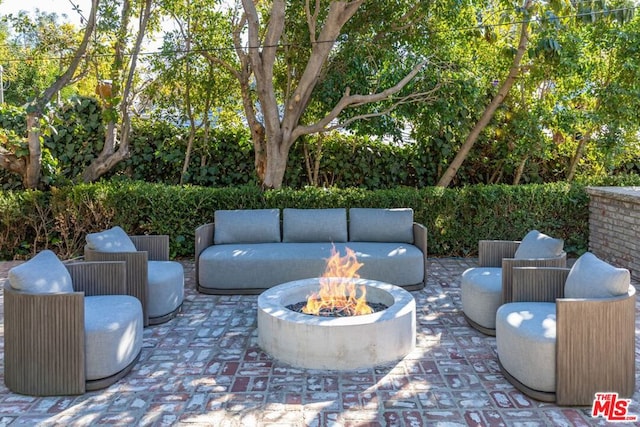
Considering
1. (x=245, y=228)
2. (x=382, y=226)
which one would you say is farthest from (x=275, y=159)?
(x=382, y=226)

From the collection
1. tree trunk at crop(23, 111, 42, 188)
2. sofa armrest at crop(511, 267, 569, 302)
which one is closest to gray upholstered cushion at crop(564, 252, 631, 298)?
sofa armrest at crop(511, 267, 569, 302)

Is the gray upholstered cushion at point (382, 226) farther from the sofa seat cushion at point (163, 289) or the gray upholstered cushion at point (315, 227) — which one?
the sofa seat cushion at point (163, 289)

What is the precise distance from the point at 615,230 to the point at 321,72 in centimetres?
456

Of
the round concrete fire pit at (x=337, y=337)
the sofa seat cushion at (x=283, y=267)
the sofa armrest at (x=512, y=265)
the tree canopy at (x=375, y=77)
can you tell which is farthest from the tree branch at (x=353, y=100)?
the round concrete fire pit at (x=337, y=337)

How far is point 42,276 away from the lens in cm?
395

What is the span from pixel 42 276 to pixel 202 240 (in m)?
2.69

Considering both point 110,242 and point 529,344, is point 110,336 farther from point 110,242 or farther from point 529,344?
point 529,344

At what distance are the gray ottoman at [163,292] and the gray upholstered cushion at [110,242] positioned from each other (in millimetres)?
318

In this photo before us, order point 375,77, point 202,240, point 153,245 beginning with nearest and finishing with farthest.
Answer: point 153,245 < point 202,240 < point 375,77

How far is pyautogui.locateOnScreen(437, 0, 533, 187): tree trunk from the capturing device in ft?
26.6

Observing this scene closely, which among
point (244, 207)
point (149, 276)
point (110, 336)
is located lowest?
point (110, 336)

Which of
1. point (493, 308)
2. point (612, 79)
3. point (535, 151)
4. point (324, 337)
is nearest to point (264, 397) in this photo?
point (324, 337)

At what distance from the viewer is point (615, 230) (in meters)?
7.45

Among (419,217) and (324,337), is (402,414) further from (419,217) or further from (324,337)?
(419,217)
